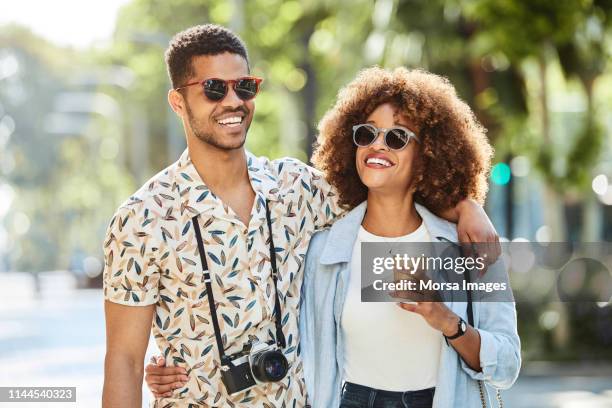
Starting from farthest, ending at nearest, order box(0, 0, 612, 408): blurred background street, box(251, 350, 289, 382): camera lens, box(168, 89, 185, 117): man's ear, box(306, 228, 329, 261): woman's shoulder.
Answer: box(0, 0, 612, 408): blurred background street < box(306, 228, 329, 261): woman's shoulder < box(168, 89, 185, 117): man's ear < box(251, 350, 289, 382): camera lens

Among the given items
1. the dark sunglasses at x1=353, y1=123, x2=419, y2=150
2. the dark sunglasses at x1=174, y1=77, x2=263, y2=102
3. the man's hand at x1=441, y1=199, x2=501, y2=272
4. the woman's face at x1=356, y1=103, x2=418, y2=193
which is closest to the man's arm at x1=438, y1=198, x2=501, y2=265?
the man's hand at x1=441, y1=199, x2=501, y2=272

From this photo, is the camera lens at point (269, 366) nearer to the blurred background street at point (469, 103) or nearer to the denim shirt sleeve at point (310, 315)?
the denim shirt sleeve at point (310, 315)

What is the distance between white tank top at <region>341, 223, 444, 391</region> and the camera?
422cm

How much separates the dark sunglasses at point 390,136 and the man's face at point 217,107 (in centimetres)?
47

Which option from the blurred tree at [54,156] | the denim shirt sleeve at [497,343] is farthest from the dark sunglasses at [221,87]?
the blurred tree at [54,156]

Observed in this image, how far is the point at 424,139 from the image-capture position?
4.46 meters

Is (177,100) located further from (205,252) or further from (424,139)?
(424,139)

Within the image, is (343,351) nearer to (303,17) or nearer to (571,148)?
(571,148)

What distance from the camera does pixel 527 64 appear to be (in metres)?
15.8

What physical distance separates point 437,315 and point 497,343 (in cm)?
35

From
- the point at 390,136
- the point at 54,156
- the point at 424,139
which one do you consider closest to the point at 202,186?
the point at 390,136

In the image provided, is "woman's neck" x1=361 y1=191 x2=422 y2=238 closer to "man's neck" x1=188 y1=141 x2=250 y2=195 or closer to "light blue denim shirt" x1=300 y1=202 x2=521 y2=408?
"light blue denim shirt" x1=300 y1=202 x2=521 y2=408

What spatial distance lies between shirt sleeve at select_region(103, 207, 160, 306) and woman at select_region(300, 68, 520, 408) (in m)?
0.67

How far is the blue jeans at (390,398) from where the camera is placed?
4.18 m
